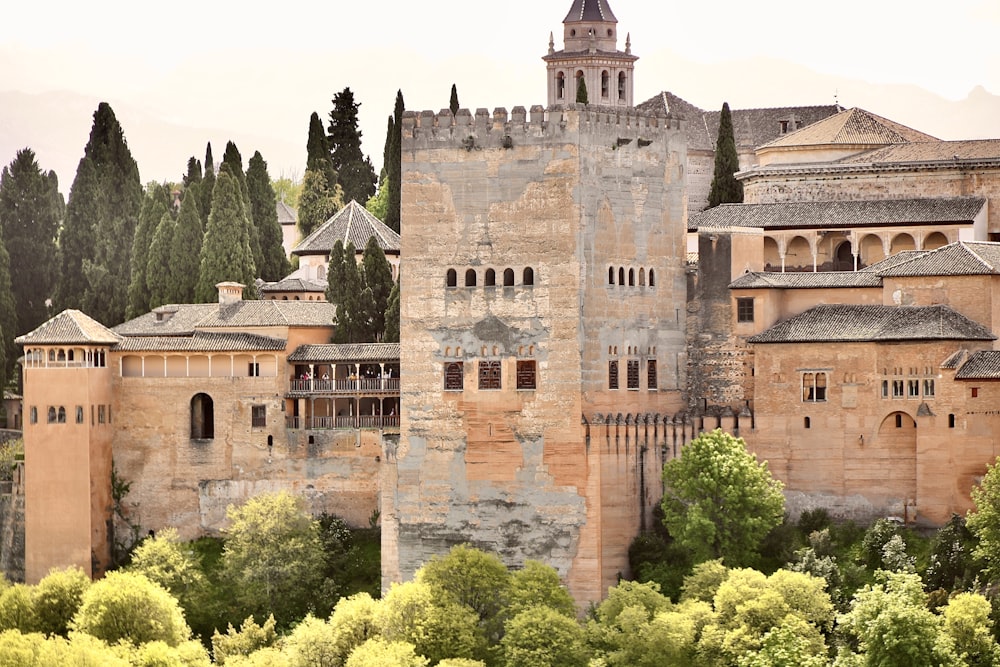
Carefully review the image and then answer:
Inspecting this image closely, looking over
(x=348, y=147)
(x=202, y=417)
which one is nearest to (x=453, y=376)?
(x=202, y=417)

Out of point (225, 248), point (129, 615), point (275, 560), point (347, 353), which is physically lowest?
point (129, 615)

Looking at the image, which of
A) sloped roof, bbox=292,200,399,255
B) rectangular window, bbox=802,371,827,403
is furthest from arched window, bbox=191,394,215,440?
rectangular window, bbox=802,371,827,403

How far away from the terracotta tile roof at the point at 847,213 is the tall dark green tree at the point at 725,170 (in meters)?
5.03

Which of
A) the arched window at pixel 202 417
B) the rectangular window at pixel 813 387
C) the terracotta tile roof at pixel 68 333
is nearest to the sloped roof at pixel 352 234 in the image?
the arched window at pixel 202 417

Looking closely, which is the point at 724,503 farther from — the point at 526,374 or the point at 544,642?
the point at 544,642

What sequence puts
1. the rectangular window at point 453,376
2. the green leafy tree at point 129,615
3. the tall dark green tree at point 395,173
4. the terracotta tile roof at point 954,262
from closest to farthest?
the green leafy tree at point 129,615, the terracotta tile roof at point 954,262, the rectangular window at point 453,376, the tall dark green tree at point 395,173

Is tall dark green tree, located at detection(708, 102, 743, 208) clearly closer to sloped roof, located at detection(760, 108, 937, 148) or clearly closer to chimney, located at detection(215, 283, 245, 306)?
sloped roof, located at detection(760, 108, 937, 148)

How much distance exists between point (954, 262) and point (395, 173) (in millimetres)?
26347


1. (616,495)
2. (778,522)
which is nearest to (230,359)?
(616,495)

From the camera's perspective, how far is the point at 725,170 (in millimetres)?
71812

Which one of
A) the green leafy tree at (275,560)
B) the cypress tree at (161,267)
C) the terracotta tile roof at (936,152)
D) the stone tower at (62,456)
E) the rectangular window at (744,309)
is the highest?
the terracotta tile roof at (936,152)

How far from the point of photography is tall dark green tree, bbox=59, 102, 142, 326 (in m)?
74.0

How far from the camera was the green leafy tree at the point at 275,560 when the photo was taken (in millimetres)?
59031

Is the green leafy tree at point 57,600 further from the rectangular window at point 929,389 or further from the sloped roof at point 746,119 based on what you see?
the sloped roof at point 746,119
